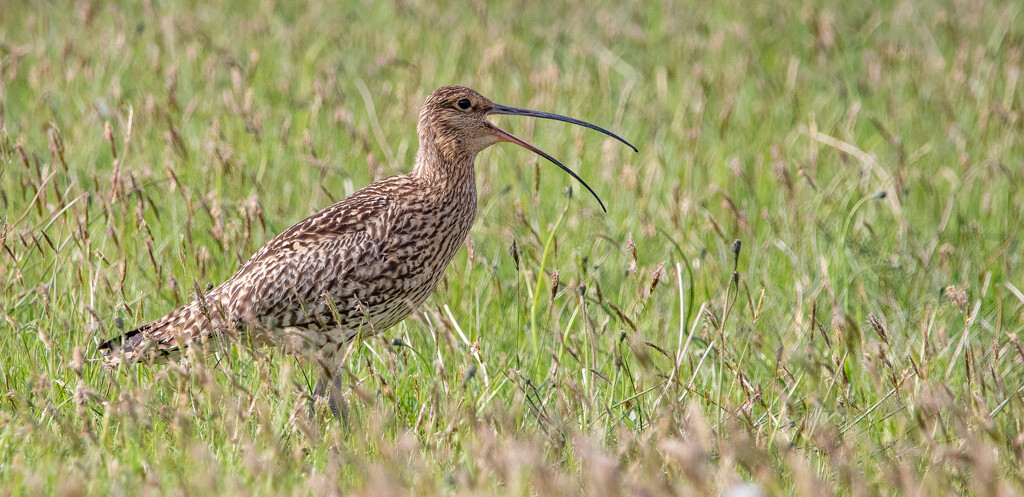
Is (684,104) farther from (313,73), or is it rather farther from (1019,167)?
(313,73)

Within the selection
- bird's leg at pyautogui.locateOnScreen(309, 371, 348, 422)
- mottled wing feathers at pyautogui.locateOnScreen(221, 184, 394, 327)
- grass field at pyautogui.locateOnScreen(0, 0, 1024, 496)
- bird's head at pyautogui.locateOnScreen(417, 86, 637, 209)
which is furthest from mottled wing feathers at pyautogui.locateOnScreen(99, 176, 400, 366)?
bird's head at pyautogui.locateOnScreen(417, 86, 637, 209)

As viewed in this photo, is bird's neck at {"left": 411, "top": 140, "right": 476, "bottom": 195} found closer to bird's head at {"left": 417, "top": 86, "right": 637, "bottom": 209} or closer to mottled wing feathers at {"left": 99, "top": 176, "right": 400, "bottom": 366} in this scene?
bird's head at {"left": 417, "top": 86, "right": 637, "bottom": 209}

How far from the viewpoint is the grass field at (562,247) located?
3455 mm

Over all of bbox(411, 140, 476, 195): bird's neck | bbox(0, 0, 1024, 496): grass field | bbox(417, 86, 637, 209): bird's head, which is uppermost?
bbox(417, 86, 637, 209): bird's head

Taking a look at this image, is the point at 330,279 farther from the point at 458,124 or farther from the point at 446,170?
the point at 458,124

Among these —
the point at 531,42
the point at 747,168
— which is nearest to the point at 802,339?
the point at 747,168

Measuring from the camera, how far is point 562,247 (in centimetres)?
616

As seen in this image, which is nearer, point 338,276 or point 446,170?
point 338,276

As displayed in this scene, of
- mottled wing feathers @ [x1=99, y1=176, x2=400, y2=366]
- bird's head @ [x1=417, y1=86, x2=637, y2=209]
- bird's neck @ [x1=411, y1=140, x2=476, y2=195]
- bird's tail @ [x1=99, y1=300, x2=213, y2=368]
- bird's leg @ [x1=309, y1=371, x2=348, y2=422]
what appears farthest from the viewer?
bird's head @ [x1=417, y1=86, x2=637, y2=209]

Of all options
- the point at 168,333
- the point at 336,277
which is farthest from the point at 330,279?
the point at 168,333

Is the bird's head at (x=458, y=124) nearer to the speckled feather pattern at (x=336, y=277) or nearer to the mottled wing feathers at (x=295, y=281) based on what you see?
the speckled feather pattern at (x=336, y=277)

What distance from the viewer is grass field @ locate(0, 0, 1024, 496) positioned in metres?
3.46

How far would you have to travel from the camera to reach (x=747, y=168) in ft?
24.3

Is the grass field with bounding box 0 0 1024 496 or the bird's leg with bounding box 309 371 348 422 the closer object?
the grass field with bounding box 0 0 1024 496
